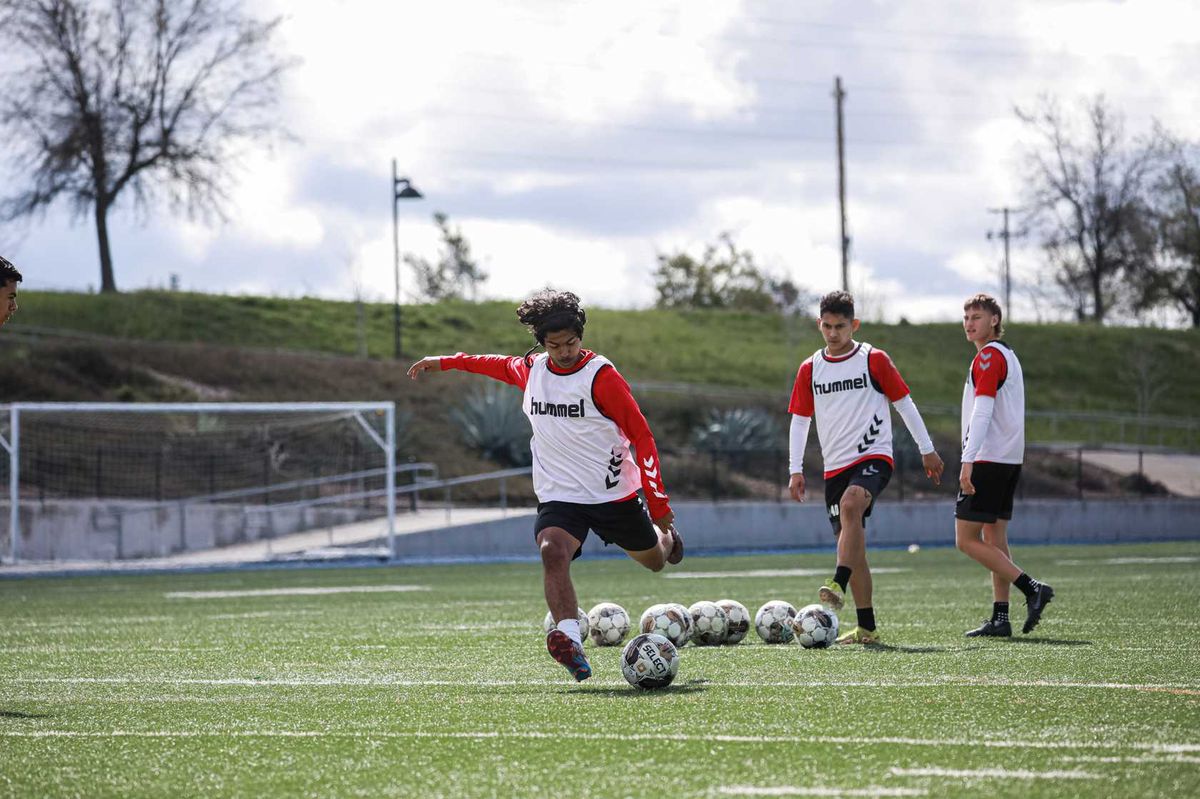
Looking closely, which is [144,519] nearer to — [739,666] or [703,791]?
[739,666]

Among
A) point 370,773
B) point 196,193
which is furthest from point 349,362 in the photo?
point 370,773

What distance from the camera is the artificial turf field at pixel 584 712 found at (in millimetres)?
4719

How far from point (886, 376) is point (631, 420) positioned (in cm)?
244

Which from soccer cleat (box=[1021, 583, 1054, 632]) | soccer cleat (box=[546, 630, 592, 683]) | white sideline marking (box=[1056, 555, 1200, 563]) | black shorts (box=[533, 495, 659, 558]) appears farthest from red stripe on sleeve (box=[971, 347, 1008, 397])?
white sideline marking (box=[1056, 555, 1200, 563])

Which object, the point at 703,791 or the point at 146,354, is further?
the point at 146,354

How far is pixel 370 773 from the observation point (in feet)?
16.0

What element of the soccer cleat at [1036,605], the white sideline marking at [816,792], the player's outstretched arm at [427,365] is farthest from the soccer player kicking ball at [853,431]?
the white sideline marking at [816,792]

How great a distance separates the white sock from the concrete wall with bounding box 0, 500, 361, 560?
1979 centimetres

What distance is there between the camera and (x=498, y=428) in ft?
109

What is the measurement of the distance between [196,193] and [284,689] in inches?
1599

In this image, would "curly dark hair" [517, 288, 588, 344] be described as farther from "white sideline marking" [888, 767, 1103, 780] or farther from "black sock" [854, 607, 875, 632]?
"white sideline marking" [888, 767, 1103, 780]

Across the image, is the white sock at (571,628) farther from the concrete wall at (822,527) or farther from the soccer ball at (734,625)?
the concrete wall at (822,527)

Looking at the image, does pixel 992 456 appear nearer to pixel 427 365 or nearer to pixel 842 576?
pixel 842 576

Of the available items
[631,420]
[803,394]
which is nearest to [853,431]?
[803,394]
